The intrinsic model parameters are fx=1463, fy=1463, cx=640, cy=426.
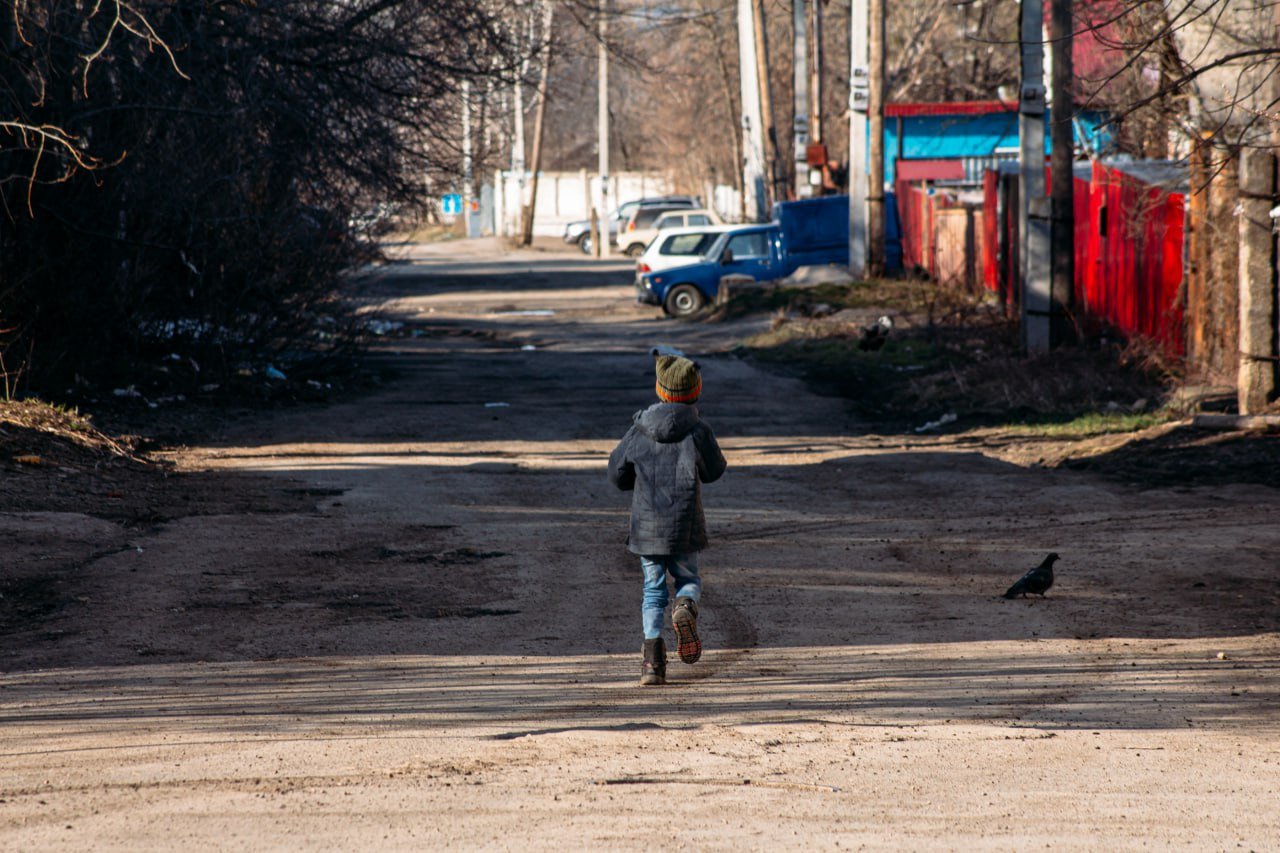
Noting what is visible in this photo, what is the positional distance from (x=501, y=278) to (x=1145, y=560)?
3561 cm

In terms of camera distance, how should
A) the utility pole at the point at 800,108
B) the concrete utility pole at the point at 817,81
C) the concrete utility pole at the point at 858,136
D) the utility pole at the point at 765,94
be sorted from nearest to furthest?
1. the concrete utility pole at the point at 858,136
2. the utility pole at the point at 800,108
3. the concrete utility pole at the point at 817,81
4. the utility pole at the point at 765,94

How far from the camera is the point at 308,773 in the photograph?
4754 millimetres

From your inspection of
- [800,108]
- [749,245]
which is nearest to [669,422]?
[749,245]

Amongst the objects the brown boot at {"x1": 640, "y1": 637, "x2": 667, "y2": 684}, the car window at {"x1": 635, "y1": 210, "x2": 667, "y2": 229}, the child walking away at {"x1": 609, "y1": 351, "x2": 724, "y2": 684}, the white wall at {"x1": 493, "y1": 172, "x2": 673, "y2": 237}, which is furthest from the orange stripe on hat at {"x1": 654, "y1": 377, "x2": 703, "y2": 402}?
the white wall at {"x1": 493, "y1": 172, "x2": 673, "y2": 237}

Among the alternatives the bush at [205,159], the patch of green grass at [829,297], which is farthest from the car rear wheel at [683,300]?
the bush at [205,159]

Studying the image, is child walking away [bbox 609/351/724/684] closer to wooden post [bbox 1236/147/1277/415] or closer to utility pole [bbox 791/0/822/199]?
wooden post [bbox 1236/147/1277/415]

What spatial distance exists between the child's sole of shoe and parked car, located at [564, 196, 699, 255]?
46541 millimetres

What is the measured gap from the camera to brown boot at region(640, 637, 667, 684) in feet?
20.5

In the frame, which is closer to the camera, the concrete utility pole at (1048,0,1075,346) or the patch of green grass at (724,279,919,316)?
the concrete utility pole at (1048,0,1075,346)

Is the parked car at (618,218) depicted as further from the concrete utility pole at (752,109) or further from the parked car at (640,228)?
the concrete utility pole at (752,109)

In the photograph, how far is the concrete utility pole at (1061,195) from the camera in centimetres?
1572

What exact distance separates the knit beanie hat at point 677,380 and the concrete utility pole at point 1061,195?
1037 centimetres

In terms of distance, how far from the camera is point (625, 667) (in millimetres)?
6641

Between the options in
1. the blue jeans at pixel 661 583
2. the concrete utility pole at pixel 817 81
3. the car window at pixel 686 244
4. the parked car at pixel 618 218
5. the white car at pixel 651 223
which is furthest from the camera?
the parked car at pixel 618 218
